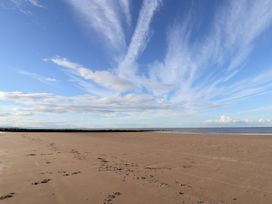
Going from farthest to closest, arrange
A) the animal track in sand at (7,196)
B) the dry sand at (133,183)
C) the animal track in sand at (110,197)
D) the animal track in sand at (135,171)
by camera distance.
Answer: the animal track in sand at (135,171) → the dry sand at (133,183) → the animal track in sand at (7,196) → the animal track in sand at (110,197)

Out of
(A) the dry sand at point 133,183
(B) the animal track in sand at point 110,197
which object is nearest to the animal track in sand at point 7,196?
(A) the dry sand at point 133,183

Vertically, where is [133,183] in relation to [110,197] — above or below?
above

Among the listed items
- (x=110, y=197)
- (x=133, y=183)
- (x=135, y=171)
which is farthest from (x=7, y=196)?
(x=135, y=171)

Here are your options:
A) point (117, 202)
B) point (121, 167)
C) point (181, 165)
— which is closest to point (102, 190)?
point (117, 202)

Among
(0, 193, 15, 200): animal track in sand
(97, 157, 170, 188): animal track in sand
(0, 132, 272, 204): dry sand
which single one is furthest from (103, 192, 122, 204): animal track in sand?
(0, 193, 15, 200): animal track in sand

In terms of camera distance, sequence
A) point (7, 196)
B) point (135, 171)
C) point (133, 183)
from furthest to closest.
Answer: point (135, 171), point (133, 183), point (7, 196)

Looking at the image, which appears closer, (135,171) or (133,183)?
(133,183)

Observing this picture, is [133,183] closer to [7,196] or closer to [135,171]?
[135,171]

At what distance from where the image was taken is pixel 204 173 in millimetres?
9359

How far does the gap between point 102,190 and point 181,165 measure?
5108 millimetres

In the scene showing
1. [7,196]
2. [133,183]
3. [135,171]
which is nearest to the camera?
[7,196]

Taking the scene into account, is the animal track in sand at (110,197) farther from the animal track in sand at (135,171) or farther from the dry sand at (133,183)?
the animal track in sand at (135,171)

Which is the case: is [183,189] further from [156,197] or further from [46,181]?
[46,181]

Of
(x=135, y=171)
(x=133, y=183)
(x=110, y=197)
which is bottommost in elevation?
(x=110, y=197)
